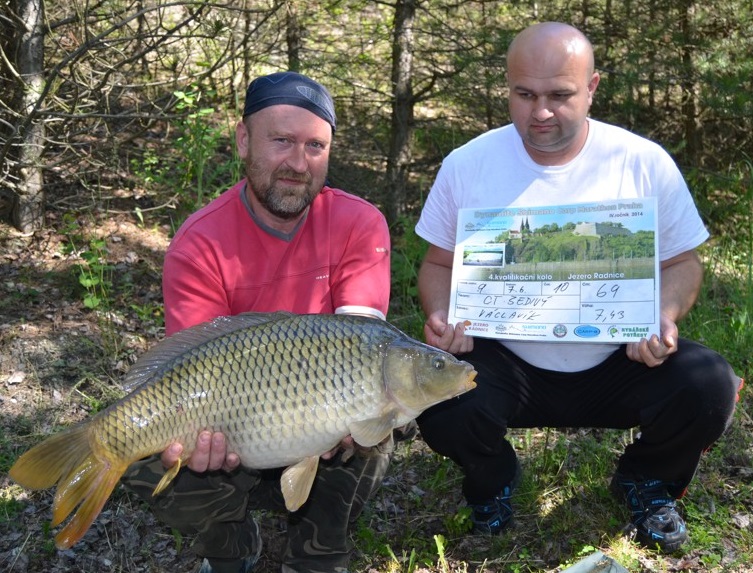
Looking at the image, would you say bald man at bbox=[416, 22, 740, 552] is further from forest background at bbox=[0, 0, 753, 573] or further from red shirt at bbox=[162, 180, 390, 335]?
red shirt at bbox=[162, 180, 390, 335]

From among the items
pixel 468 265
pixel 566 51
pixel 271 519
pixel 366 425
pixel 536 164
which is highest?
pixel 566 51

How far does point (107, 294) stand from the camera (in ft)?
12.2

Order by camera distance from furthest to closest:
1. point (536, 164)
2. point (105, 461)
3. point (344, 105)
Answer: point (344, 105)
point (536, 164)
point (105, 461)

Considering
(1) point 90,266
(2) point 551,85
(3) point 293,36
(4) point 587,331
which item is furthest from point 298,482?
(3) point 293,36

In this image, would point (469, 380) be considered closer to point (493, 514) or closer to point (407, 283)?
point (493, 514)

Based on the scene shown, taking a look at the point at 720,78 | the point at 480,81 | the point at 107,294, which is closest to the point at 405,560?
the point at 107,294

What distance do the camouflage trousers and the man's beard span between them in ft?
2.13

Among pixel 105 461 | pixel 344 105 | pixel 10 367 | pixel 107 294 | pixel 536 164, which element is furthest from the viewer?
pixel 344 105

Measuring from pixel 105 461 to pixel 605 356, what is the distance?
1350mm

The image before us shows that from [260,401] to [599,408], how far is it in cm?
102

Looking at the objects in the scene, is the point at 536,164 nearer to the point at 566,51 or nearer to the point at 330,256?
the point at 566,51

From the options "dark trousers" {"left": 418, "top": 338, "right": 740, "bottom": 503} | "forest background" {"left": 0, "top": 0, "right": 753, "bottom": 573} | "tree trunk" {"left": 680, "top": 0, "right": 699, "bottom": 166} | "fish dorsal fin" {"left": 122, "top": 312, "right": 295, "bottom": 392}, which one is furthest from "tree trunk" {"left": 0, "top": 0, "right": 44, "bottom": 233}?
"tree trunk" {"left": 680, "top": 0, "right": 699, "bottom": 166}

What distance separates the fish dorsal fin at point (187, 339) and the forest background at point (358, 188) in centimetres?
77

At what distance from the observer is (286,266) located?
2.20 meters
